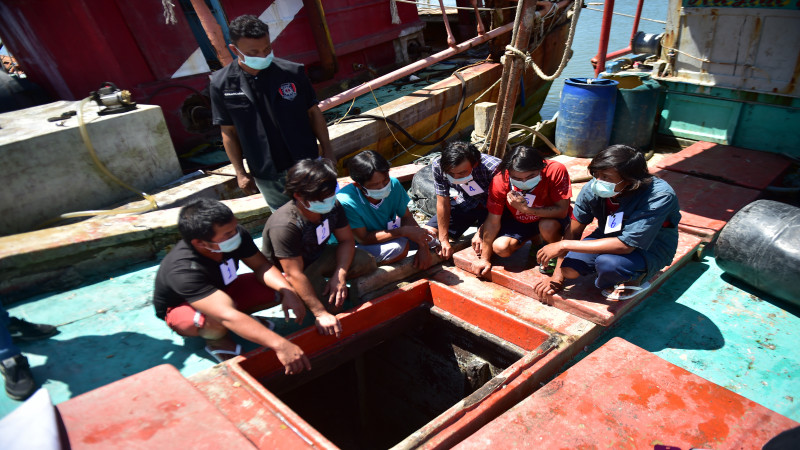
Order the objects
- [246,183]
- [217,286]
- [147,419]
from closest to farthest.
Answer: [147,419]
[217,286]
[246,183]

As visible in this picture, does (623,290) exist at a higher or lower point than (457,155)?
lower

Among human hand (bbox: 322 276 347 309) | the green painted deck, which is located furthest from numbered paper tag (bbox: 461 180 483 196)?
the green painted deck

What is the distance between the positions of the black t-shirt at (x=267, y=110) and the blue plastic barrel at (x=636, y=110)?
145 inches

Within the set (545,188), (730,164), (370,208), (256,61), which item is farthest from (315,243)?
(730,164)

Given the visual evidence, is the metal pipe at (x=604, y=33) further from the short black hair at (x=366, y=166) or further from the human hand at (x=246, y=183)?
the human hand at (x=246, y=183)

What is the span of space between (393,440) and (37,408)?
311 cm

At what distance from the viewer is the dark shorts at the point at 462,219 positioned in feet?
11.3

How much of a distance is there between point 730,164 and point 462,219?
9.68 ft

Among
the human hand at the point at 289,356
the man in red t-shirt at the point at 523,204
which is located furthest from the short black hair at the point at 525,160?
the human hand at the point at 289,356

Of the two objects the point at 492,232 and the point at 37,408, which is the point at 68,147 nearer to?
the point at 37,408

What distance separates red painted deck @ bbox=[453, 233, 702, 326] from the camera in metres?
2.61

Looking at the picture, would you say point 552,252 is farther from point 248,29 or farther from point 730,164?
point 730,164

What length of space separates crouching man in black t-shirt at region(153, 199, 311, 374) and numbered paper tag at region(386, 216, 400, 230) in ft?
2.98

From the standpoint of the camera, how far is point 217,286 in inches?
102
